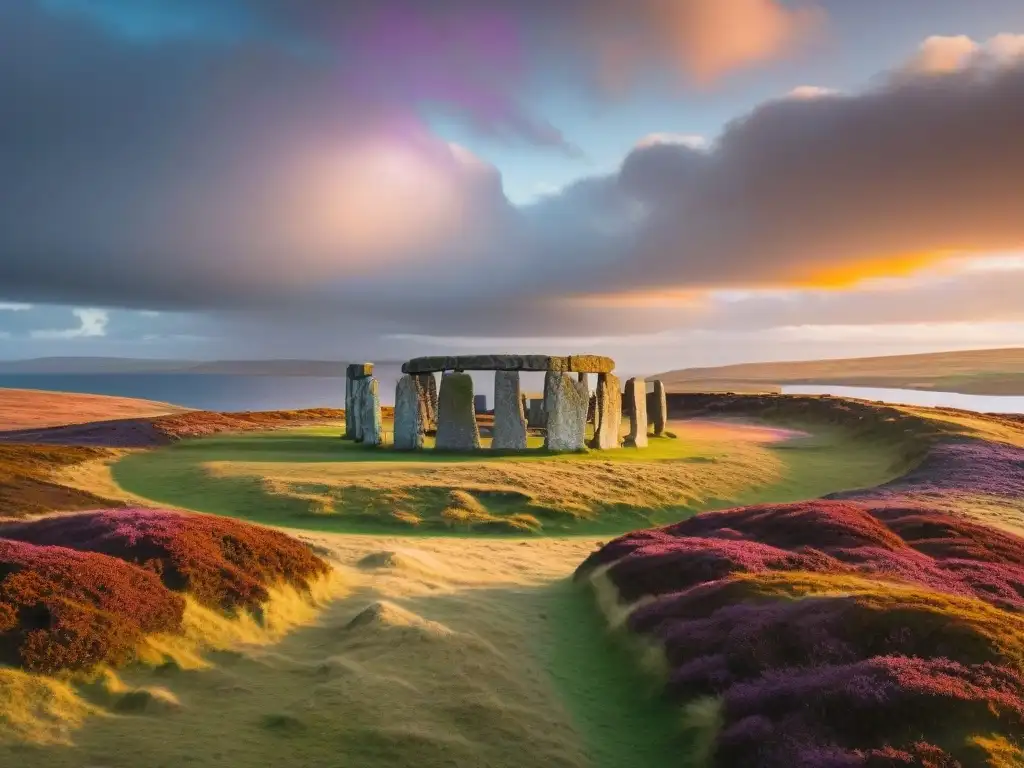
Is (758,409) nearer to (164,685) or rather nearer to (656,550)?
(656,550)

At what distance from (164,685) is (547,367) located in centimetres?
2315

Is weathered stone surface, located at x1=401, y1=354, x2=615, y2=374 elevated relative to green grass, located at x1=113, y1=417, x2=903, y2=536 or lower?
elevated

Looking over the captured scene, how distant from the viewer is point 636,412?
35594 millimetres

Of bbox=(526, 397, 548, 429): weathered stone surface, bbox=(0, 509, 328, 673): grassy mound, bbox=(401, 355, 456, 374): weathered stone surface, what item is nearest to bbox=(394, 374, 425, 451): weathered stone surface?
bbox=(401, 355, 456, 374): weathered stone surface

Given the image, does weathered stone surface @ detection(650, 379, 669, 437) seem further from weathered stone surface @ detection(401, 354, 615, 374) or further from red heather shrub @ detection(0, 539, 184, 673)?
red heather shrub @ detection(0, 539, 184, 673)

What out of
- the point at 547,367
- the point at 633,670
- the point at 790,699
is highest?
the point at 547,367

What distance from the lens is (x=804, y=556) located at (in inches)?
519

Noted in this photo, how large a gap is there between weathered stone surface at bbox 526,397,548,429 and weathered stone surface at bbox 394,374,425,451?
1653 centimetres

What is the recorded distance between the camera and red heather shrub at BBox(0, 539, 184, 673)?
8.12m

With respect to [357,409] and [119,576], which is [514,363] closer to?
[357,409]

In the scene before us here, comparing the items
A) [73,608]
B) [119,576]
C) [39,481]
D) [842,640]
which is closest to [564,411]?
[39,481]

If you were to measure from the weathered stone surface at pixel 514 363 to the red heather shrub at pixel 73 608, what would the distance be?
2121 cm

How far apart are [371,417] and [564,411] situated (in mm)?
9081

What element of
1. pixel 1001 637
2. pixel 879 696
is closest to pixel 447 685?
pixel 879 696
